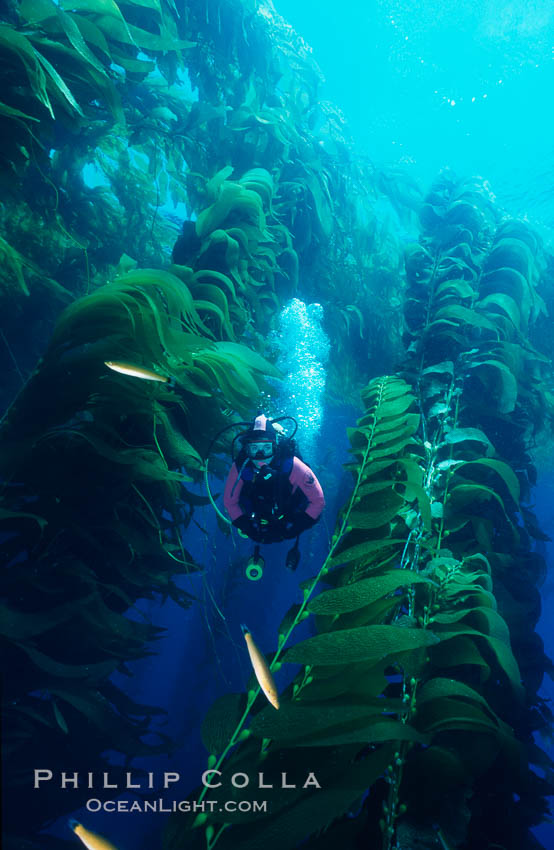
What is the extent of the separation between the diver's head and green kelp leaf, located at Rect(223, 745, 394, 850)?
2.09 metres

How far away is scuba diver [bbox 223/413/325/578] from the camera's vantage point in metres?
2.97

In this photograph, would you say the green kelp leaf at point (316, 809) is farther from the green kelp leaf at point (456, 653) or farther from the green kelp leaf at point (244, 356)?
the green kelp leaf at point (244, 356)

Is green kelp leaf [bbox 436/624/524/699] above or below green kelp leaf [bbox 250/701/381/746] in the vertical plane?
above

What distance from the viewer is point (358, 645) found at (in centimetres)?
109

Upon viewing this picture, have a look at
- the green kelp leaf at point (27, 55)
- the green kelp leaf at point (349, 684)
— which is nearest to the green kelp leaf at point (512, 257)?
the green kelp leaf at point (27, 55)

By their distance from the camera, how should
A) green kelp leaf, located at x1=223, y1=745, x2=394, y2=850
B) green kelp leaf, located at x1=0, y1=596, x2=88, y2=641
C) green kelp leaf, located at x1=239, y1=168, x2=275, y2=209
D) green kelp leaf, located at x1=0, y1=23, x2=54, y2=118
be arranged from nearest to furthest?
green kelp leaf, located at x1=223, y1=745, x2=394, y2=850
green kelp leaf, located at x1=0, y1=596, x2=88, y2=641
green kelp leaf, located at x1=0, y1=23, x2=54, y2=118
green kelp leaf, located at x1=239, y1=168, x2=275, y2=209

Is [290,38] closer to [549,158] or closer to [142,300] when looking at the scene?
[142,300]

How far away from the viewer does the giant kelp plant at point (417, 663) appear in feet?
3.30

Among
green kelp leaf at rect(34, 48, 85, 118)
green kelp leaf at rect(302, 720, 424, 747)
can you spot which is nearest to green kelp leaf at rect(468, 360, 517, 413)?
green kelp leaf at rect(302, 720, 424, 747)

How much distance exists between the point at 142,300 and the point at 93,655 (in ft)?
5.65

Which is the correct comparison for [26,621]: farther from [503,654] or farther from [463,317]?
[463,317]

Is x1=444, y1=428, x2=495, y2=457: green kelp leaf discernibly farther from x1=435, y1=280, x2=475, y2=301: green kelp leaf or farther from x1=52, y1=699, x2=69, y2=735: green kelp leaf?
x1=52, y1=699, x2=69, y2=735: green kelp leaf

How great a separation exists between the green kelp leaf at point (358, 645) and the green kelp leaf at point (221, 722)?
0.22 metres

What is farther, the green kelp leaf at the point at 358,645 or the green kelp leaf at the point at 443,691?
the green kelp leaf at the point at 443,691
